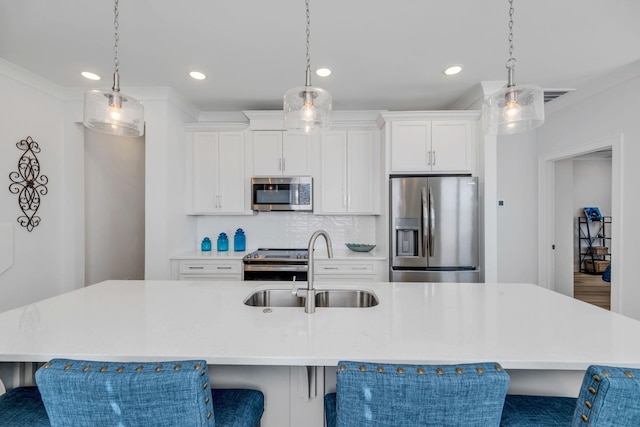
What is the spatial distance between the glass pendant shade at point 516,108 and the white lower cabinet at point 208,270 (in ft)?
8.46

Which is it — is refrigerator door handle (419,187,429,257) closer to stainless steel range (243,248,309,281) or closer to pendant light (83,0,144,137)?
stainless steel range (243,248,309,281)

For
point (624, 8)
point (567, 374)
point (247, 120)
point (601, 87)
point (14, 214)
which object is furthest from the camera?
point (247, 120)

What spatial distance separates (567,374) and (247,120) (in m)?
3.71

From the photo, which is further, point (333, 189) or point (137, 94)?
point (333, 189)

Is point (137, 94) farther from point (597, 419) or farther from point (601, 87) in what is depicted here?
point (601, 87)

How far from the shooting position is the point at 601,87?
9.73ft

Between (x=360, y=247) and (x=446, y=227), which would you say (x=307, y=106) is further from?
(x=360, y=247)

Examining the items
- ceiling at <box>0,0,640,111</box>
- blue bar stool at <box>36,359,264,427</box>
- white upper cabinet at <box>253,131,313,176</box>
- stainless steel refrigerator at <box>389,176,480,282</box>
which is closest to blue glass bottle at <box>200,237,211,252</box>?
white upper cabinet at <box>253,131,313,176</box>

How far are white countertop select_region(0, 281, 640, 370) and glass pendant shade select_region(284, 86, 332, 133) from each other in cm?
101

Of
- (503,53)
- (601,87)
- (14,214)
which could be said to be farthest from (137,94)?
(601,87)

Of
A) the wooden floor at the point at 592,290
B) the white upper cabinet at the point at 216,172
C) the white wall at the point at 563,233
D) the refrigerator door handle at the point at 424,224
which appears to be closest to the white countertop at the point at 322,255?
the refrigerator door handle at the point at 424,224

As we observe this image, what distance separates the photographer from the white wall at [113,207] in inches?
157

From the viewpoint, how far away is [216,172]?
3.58 metres

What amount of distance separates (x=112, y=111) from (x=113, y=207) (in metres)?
3.22
